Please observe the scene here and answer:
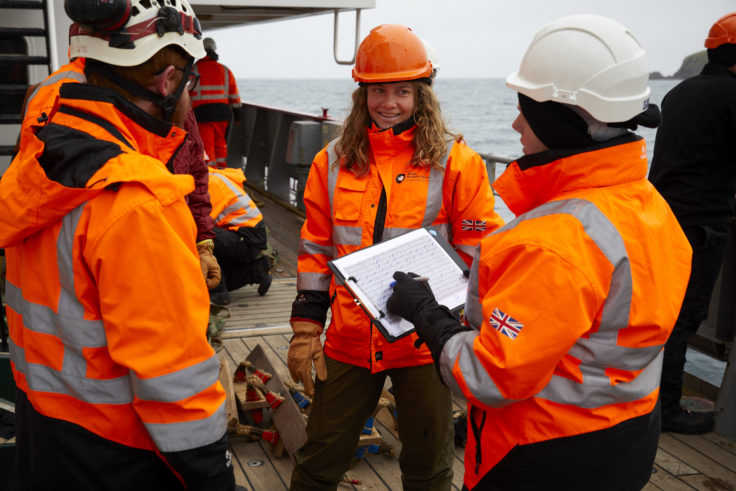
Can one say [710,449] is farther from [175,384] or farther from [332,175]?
[175,384]

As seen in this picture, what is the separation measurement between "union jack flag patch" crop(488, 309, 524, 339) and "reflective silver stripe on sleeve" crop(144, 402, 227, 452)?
69 cm

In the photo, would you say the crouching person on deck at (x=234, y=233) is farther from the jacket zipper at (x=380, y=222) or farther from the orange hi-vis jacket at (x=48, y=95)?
the orange hi-vis jacket at (x=48, y=95)

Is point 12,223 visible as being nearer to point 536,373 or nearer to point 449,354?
point 449,354

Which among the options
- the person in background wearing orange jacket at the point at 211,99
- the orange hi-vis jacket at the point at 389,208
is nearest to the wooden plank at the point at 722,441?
the orange hi-vis jacket at the point at 389,208

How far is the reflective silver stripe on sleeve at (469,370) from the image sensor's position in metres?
1.60

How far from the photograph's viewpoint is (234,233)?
5.72 meters

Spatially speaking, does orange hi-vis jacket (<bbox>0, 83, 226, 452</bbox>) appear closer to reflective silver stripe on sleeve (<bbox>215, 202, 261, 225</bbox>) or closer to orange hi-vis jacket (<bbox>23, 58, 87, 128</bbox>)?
orange hi-vis jacket (<bbox>23, 58, 87, 128</bbox>)

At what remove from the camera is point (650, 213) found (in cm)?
166

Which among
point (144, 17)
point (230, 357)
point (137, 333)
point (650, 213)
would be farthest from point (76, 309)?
point (230, 357)

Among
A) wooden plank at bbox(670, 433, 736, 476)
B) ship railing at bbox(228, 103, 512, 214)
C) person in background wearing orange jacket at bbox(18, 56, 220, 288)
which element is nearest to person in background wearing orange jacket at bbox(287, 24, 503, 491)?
person in background wearing orange jacket at bbox(18, 56, 220, 288)

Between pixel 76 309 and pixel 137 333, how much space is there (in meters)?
0.17

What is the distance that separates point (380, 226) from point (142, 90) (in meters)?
1.13

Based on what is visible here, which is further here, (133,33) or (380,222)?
(380,222)

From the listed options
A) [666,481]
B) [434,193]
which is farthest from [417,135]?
[666,481]
